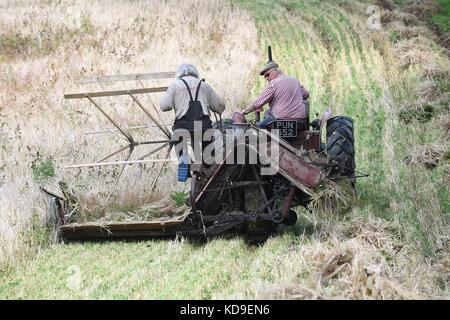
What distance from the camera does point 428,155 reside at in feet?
36.2

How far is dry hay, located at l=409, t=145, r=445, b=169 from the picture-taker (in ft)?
35.6

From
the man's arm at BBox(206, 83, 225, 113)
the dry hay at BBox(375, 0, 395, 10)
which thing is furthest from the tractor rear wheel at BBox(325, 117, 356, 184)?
the dry hay at BBox(375, 0, 395, 10)

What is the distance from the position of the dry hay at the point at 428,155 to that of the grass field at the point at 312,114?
3 cm

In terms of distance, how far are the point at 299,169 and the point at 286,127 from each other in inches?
49.3

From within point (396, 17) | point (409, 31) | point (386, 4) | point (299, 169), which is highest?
point (386, 4)

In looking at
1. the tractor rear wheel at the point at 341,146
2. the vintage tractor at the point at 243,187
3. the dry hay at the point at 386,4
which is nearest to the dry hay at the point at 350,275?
the vintage tractor at the point at 243,187

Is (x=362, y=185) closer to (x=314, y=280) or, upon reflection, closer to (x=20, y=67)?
(x=314, y=280)

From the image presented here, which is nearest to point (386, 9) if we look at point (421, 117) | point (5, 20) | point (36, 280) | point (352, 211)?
point (421, 117)

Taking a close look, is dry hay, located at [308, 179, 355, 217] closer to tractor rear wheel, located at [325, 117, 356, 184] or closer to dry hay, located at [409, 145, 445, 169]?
tractor rear wheel, located at [325, 117, 356, 184]

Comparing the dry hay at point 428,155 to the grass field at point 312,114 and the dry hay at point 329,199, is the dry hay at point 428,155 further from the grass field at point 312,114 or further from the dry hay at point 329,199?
the dry hay at point 329,199

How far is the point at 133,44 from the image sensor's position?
57.9ft

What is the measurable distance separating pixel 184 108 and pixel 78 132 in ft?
15.8

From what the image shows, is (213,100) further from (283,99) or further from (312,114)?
(312,114)

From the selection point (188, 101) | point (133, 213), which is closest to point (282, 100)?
point (188, 101)
